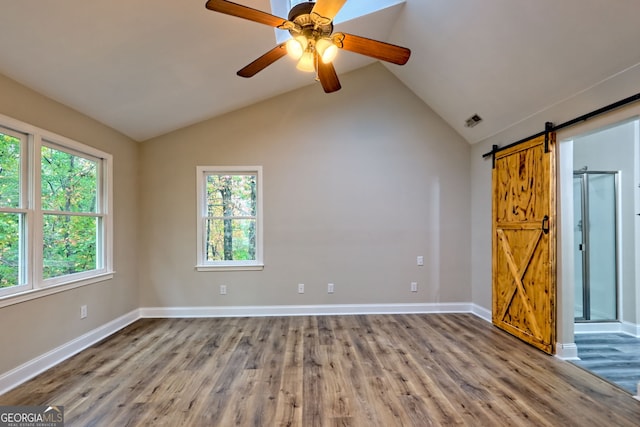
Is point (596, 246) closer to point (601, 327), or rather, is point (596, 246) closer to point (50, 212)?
point (601, 327)

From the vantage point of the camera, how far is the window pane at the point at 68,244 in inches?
115

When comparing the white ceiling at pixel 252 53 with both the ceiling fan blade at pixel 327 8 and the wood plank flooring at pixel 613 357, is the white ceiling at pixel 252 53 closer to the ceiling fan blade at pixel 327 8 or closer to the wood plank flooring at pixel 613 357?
the ceiling fan blade at pixel 327 8

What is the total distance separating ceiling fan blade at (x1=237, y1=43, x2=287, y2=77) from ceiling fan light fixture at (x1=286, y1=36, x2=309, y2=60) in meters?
0.07

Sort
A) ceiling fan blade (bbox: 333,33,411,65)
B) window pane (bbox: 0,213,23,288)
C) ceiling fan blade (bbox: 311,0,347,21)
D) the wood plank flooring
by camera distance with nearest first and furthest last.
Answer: ceiling fan blade (bbox: 311,0,347,21) → ceiling fan blade (bbox: 333,33,411,65) → window pane (bbox: 0,213,23,288) → the wood plank flooring

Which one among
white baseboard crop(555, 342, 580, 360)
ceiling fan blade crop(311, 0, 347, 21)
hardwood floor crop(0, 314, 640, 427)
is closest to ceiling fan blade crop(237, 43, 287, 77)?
ceiling fan blade crop(311, 0, 347, 21)

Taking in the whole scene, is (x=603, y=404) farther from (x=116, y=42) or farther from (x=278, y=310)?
(x=116, y=42)

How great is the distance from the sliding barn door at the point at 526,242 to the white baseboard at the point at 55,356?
4.82 meters

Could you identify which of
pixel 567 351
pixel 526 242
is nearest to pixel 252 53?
pixel 526 242

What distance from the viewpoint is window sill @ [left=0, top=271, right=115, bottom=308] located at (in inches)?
96.0

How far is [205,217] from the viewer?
4477 millimetres

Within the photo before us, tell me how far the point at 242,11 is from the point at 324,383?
9.06 feet

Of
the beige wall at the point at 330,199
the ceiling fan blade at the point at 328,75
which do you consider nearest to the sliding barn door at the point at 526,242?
the beige wall at the point at 330,199

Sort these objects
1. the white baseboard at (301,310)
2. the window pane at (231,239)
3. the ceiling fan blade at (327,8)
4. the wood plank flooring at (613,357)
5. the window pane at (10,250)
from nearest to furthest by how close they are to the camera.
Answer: the ceiling fan blade at (327,8), the window pane at (10,250), the wood plank flooring at (613,357), the white baseboard at (301,310), the window pane at (231,239)

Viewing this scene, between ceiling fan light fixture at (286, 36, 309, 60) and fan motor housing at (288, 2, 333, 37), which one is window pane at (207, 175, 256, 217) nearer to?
ceiling fan light fixture at (286, 36, 309, 60)
